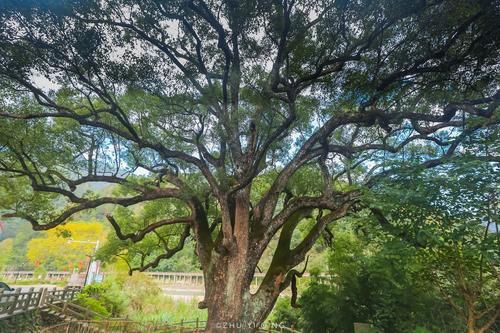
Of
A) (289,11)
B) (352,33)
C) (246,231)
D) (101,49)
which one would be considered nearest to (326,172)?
(246,231)

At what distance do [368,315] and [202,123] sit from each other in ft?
19.6

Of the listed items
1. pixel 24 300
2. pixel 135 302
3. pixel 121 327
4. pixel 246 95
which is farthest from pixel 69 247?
pixel 246 95

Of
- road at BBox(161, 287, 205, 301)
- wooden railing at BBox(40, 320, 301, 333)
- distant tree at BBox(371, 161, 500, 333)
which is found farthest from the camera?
road at BBox(161, 287, 205, 301)

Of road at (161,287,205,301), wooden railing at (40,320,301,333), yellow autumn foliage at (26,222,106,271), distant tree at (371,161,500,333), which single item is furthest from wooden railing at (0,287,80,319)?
yellow autumn foliage at (26,222,106,271)

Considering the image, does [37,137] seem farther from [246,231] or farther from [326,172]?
[326,172]

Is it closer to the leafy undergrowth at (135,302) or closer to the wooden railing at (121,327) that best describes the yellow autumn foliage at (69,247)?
the leafy undergrowth at (135,302)

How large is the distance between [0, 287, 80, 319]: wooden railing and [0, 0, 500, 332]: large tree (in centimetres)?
491

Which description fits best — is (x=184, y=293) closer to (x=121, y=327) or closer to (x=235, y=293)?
(x=121, y=327)

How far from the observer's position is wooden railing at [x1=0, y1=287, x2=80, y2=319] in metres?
8.94

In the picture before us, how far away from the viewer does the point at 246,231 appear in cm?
555

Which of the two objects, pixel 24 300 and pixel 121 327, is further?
pixel 24 300

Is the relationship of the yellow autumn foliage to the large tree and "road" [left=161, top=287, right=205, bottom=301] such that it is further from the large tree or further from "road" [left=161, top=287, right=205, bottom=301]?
the large tree

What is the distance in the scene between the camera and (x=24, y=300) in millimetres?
9961

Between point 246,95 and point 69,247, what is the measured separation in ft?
86.9
